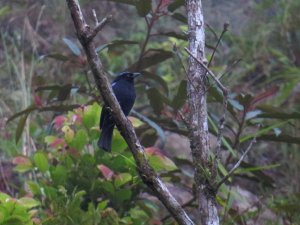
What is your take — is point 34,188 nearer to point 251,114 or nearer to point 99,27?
point 251,114

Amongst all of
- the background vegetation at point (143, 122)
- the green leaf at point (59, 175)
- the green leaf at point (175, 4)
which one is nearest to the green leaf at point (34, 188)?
the background vegetation at point (143, 122)

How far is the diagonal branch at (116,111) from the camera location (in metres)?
1.86

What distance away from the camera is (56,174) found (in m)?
2.91

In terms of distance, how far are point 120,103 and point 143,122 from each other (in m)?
0.58

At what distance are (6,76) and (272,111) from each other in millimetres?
3262

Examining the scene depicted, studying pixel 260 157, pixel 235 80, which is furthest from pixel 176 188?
pixel 235 80

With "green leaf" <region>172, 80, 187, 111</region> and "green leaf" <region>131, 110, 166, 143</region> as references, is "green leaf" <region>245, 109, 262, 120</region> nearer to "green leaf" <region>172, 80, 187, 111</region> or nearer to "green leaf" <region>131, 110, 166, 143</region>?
"green leaf" <region>172, 80, 187, 111</region>

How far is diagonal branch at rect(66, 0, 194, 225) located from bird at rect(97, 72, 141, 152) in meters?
0.70

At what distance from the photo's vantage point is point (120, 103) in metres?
2.98

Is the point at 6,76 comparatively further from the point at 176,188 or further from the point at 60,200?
the point at 60,200

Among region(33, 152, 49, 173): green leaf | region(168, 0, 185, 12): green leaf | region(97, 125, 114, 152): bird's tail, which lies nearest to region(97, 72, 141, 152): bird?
region(97, 125, 114, 152): bird's tail

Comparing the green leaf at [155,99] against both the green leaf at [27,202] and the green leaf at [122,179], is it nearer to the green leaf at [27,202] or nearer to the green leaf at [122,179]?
the green leaf at [122,179]

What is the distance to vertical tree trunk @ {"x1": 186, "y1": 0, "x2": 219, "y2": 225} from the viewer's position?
6.71 feet

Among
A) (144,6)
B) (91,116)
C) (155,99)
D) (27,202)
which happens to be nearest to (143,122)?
(155,99)
